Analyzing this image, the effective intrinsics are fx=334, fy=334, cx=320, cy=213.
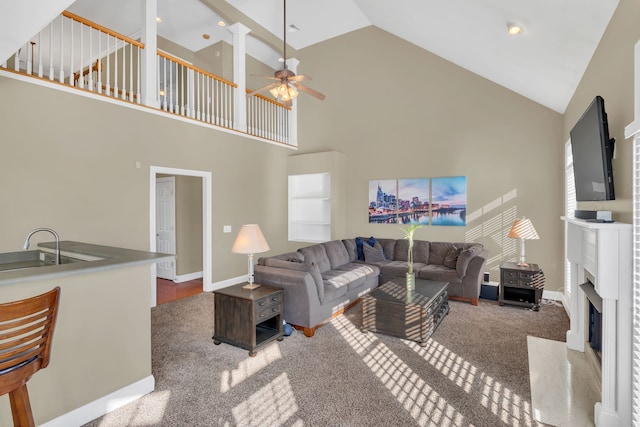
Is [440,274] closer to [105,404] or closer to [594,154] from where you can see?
[594,154]

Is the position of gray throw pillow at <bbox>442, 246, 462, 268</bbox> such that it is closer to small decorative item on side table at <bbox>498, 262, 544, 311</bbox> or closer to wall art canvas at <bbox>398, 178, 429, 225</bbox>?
small decorative item on side table at <bbox>498, 262, 544, 311</bbox>

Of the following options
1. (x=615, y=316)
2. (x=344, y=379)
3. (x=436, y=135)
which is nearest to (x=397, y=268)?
(x=436, y=135)

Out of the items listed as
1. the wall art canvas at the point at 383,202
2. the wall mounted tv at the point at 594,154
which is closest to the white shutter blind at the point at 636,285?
the wall mounted tv at the point at 594,154

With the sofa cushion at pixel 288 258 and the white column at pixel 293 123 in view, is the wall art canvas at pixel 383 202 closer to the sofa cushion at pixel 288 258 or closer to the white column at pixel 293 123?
the white column at pixel 293 123

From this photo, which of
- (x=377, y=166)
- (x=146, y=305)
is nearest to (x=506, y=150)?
(x=377, y=166)

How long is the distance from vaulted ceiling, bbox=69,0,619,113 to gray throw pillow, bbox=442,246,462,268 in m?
2.48

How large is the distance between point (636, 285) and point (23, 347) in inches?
125

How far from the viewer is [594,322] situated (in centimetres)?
291

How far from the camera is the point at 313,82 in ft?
23.6

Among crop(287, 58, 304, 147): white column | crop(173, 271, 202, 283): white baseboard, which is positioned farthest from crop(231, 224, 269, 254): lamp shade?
crop(287, 58, 304, 147): white column

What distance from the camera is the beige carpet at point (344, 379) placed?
2268mm

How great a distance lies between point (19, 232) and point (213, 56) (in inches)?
204

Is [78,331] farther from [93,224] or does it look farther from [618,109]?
[618,109]

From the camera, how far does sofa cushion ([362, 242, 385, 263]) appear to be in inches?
223
